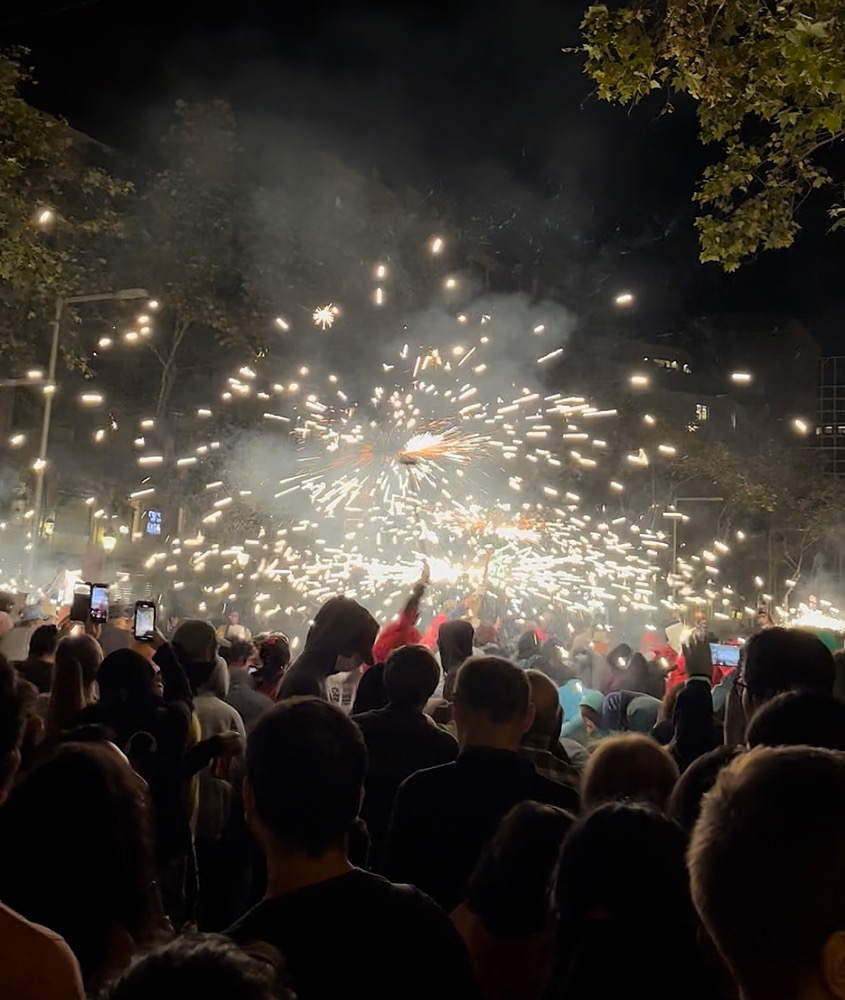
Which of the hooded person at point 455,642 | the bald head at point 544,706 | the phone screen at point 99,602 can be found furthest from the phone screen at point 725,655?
the phone screen at point 99,602

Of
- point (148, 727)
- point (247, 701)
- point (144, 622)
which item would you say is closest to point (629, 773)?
point (148, 727)

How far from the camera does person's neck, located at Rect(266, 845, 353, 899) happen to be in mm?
2763

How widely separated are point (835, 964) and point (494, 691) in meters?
2.74

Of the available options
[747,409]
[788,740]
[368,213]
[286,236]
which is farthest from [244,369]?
[747,409]

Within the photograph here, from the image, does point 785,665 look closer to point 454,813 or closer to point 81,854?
point 454,813

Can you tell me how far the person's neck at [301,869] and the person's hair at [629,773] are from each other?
3.85 ft

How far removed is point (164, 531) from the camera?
32375 millimetres

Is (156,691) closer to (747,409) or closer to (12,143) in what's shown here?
(12,143)

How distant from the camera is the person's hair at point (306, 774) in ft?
9.21

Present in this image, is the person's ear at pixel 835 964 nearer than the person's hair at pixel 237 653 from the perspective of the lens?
Yes

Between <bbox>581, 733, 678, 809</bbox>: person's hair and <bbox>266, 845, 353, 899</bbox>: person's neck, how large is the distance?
1174mm

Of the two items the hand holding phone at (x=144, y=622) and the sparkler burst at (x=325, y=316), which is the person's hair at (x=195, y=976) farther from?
the sparkler burst at (x=325, y=316)

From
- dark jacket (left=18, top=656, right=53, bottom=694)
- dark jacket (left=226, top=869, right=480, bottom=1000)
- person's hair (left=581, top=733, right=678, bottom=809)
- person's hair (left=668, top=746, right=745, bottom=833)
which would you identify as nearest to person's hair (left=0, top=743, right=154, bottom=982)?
dark jacket (left=226, top=869, right=480, bottom=1000)

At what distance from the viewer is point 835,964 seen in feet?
5.45
